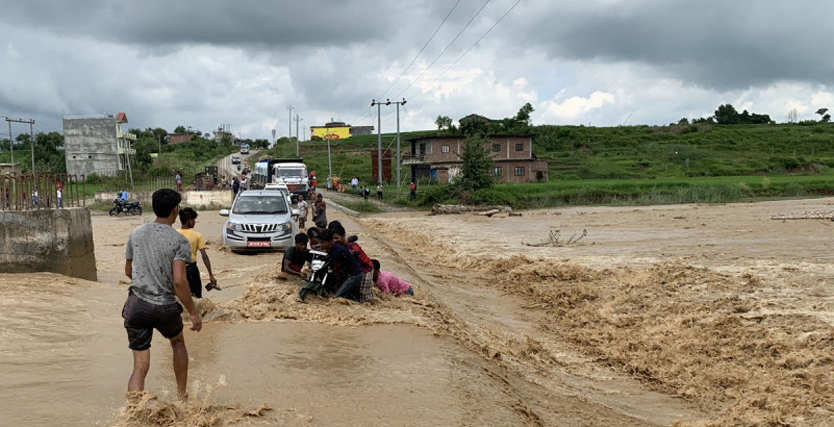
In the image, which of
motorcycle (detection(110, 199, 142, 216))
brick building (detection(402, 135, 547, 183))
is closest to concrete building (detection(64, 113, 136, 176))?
brick building (detection(402, 135, 547, 183))

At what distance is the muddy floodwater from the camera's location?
6.00 m

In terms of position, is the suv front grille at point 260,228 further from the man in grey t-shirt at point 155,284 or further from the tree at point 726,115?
the tree at point 726,115

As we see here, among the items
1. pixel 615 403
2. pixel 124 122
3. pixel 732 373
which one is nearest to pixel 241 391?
pixel 615 403

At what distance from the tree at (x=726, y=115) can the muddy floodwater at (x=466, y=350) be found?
105528 millimetres

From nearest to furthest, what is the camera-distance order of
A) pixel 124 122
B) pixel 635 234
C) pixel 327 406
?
pixel 327 406
pixel 635 234
pixel 124 122

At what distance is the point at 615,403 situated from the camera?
26.5 feet

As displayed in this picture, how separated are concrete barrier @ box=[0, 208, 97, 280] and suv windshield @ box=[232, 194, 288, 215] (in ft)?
18.6

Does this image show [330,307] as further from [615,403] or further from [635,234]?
[635,234]

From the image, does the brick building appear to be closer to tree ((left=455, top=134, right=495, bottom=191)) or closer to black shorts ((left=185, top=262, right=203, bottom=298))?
tree ((left=455, top=134, right=495, bottom=191))

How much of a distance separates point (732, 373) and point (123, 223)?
27.3 metres

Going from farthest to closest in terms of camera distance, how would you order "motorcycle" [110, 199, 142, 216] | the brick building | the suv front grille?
the brick building, "motorcycle" [110, 199, 142, 216], the suv front grille

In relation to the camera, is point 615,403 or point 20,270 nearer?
point 615,403

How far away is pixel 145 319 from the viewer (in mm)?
5238

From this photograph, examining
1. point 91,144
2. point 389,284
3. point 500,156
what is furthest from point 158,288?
point 91,144
